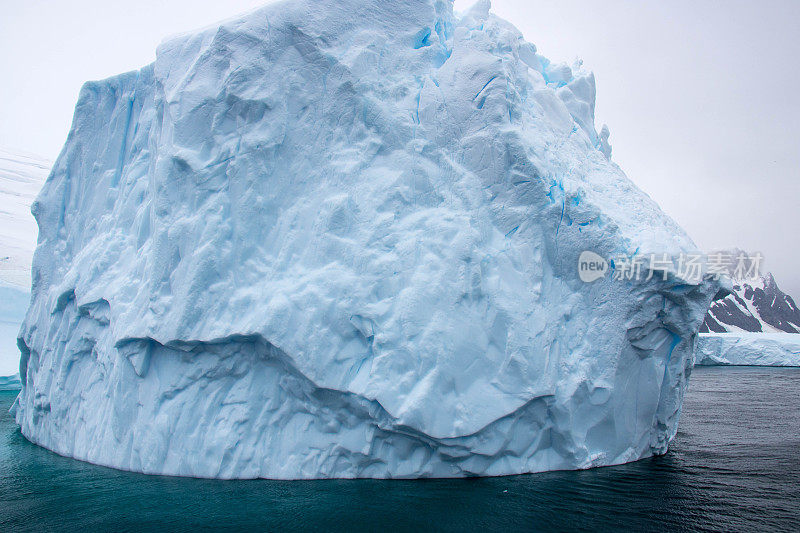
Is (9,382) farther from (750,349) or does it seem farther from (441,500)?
(750,349)

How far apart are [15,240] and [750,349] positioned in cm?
3269

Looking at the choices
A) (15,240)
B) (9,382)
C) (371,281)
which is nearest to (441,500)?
(371,281)

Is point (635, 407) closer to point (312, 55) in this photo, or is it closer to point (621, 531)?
point (621, 531)

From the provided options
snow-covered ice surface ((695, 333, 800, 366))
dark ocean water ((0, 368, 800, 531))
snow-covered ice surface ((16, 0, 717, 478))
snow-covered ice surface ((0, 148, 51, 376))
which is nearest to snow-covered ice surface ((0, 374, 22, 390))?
snow-covered ice surface ((0, 148, 51, 376))

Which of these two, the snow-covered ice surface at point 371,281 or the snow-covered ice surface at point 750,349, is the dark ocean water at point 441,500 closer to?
the snow-covered ice surface at point 371,281

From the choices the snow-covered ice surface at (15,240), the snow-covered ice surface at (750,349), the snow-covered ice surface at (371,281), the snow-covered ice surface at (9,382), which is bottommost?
the snow-covered ice surface at (9,382)

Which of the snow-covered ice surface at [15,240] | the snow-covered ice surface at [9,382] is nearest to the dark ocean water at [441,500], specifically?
the snow-covered ice surface at [9,382]

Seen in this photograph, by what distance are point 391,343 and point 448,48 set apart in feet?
15.4

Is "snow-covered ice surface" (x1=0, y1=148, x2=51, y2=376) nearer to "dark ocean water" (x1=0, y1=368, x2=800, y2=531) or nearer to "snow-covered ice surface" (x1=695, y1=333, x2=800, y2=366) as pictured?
"dark ocean water" (x1=0, y1=368, x2=800, y2=531)

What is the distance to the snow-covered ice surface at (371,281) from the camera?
6.23 metres

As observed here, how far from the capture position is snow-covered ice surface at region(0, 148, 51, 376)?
50.4ft

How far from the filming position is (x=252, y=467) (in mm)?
6320

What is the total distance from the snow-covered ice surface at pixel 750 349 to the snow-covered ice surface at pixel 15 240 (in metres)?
27.4

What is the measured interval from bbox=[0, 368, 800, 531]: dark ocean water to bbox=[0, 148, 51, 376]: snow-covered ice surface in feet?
32.9
